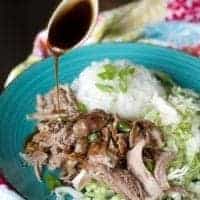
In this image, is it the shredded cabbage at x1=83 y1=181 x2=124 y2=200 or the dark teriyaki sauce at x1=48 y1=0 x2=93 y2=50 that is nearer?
the shredded cabbage at x1=83 y1=181 x2=124 y2=200

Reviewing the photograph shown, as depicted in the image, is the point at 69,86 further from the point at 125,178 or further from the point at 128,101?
the point at 125,178

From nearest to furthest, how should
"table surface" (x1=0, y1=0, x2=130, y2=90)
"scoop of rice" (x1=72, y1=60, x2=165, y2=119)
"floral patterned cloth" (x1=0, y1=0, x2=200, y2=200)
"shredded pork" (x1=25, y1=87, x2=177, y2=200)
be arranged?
"shredded pork" (x1=25, y1=87, x2=177, y2=200) < "scoop of rice" (x1=72, y1=60, x2=165, y2=119) < "floral patterned cloth" (x1=0, y1=0, x2=200, y2=200) < "table surface" (x1=0, y1=0, x2=130, y2=90)

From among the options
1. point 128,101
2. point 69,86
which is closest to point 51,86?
point 69,86

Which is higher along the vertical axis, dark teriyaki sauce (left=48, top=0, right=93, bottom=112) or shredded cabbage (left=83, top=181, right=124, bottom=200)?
dark teriyaki sauce (left=48, top=0, right=93, bottom=112)

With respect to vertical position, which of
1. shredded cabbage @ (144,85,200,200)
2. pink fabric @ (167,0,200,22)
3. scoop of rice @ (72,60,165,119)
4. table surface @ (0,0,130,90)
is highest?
table surface @ (0,0,130,90)

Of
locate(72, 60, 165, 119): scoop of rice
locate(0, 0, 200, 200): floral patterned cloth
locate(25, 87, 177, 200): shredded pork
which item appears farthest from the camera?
locate(0, 0, 200, 200): floral patterned cloth

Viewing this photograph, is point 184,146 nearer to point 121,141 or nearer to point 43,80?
point 121,141

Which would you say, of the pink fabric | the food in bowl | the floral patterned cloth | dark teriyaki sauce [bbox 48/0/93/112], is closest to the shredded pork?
the food in bowl

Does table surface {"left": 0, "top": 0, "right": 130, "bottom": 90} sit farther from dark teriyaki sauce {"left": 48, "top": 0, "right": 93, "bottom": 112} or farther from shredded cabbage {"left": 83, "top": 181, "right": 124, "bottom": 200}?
shredded cabbage {"left": 83, "top": 181, "right": 124, "bottom": 200}
